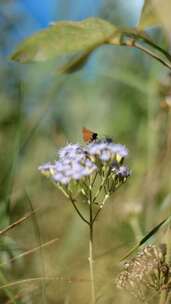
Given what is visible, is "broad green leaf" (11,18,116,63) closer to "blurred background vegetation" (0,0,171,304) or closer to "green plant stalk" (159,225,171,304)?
"blurred background vegetation" (0,0,171,304)

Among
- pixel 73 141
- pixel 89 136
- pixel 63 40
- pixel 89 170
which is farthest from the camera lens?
pixel 73 141

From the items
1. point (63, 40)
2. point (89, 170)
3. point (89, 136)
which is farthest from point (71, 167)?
point (63, 40)

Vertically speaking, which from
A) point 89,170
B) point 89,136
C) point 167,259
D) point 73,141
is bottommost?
point 167,259

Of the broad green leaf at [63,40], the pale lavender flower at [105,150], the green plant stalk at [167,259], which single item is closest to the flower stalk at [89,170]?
the pale lavender flower at [105,150]

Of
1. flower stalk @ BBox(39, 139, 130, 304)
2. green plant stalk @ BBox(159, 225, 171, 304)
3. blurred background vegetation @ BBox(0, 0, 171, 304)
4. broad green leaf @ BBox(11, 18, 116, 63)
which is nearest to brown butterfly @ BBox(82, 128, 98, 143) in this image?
flower stalk @ BBox(39, 139, 130, 304)

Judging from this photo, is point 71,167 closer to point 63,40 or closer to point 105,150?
point 105,150

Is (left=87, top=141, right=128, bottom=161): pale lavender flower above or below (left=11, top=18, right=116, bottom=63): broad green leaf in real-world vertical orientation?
above

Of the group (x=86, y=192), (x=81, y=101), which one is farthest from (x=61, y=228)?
(x=81, y=101)

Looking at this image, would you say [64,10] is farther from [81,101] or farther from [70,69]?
[70,69]
